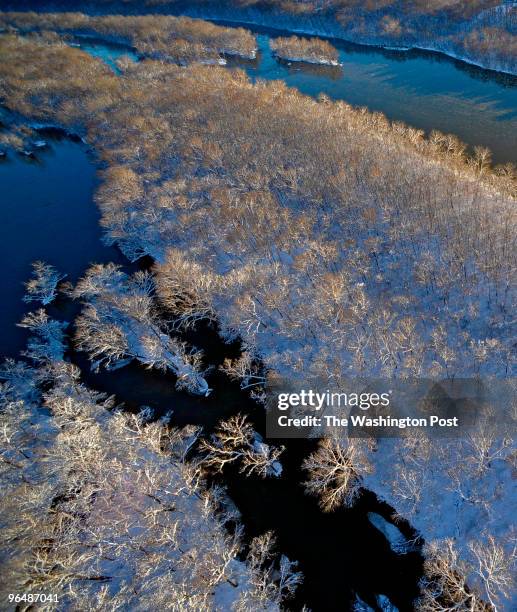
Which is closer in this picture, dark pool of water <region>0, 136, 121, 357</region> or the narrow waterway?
the narrow waterway

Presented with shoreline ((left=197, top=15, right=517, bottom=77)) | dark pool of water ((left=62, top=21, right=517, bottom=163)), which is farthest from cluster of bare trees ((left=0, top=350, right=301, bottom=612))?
shoreline ((left=197, top=15, right=517, bottom=77))

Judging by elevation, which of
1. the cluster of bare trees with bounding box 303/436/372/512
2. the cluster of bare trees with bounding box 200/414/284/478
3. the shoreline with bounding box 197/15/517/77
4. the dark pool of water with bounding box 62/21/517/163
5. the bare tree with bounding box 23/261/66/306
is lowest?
the bare tree with bounding box 23/261/66/306

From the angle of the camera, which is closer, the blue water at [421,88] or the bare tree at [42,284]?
the bare tree at [42,284]

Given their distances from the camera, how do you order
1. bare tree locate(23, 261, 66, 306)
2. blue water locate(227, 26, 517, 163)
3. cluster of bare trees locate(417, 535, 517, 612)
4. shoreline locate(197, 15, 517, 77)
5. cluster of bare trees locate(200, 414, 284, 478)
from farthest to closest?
1. shoreline locate(197, 15, 517, 77)
2. blue water locate(227, 26, 517, 163)
3. bare tree locate(23, 261, 66, 306)
4. cluster of bare trees locate(200, 414, 284, 478)
5. cluster of bare trees locate(417, 535, 517, 612)

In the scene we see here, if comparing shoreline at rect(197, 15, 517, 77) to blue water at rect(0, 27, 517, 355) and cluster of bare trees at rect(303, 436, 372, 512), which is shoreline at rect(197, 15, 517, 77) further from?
cluster of bare trees at rect(303, 436, 372, 512)

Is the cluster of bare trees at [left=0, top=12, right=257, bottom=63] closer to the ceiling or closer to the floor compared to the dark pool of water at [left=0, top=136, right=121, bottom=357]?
closer to the ceiling

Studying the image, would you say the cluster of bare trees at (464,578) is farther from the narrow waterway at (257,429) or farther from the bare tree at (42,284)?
the bare tree at (42,284)

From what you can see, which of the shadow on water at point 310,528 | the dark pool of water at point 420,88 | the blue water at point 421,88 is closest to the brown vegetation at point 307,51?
the dark pool of water at point 420,88
